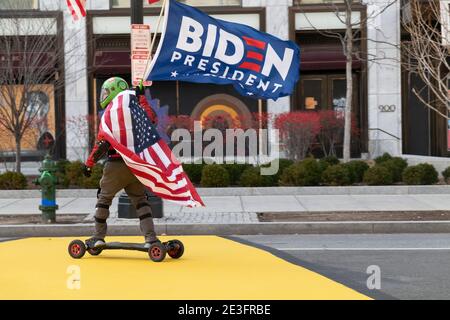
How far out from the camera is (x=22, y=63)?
17.6 metres

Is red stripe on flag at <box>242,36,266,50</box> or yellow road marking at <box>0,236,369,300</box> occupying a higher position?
red stripe on flag at <box>242,36,266,50</box>

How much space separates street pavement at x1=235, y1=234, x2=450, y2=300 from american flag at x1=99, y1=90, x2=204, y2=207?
63.2 inches

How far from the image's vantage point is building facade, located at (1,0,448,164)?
23844 mm

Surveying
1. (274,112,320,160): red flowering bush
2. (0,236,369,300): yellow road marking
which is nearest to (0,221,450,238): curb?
(0,236,369,300): yellow road marking

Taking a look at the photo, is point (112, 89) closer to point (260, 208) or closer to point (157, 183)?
point (157, 183)

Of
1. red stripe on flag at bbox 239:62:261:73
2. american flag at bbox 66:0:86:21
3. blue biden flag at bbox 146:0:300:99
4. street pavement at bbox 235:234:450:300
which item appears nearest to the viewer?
street pavement at bbox 235:234:450:300

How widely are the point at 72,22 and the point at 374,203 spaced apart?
478 inches

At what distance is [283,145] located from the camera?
1962 cm

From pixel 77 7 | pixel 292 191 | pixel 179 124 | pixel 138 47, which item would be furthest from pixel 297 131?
pixel 138 47

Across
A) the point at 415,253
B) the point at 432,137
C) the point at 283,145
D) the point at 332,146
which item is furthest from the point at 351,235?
the point at 432,137

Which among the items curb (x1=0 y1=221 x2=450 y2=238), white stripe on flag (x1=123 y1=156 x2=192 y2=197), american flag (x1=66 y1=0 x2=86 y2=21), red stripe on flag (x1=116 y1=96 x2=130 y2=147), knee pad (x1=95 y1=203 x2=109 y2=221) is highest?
american flag (x1=66 y1=0 x2=86 y2=21)

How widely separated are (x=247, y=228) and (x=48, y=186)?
3158mm

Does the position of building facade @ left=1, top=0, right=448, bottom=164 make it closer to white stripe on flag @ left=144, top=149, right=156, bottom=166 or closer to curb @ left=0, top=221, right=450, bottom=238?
curb @ left=0, top=221, right=450, bottom=238
